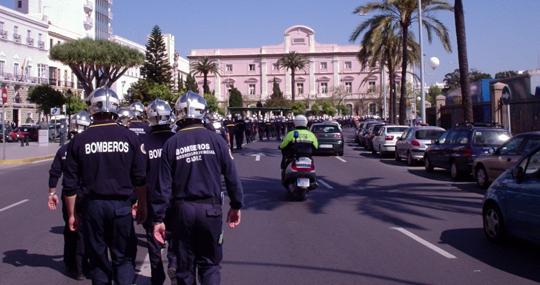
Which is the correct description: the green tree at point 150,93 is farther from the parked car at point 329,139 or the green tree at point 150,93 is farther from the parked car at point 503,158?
the parked car at point 503,158

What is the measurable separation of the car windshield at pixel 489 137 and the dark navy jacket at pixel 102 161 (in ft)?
44.2

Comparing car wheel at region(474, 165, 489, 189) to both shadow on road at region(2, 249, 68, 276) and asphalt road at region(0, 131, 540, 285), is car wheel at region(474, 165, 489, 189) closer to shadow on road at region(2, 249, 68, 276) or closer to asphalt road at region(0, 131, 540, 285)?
asphalt road at region(0, 131, 540, 285)

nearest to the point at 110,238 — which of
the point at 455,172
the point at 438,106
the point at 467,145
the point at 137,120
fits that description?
the point at 137,120

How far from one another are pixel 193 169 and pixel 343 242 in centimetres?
424

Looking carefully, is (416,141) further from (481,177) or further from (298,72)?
(298,72)

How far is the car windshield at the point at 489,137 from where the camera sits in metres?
17.0

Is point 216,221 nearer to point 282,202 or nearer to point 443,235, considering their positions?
point 443,235

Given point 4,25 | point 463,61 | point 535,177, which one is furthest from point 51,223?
point 4,25

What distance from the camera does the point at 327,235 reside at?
9.31m

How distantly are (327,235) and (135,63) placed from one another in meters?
52.7

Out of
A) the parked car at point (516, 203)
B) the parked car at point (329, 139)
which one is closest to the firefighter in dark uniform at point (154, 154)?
the parked car at point (516, 203)

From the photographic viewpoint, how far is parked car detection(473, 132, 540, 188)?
1336cm

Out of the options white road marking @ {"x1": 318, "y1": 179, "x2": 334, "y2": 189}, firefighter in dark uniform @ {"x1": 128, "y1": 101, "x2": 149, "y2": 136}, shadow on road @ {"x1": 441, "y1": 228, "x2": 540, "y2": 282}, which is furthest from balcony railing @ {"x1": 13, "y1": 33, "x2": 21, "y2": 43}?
shadow on road @ {"x1": 441, "y1": 228, "x2": 540, "y2": 282}

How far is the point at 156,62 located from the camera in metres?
77.9
